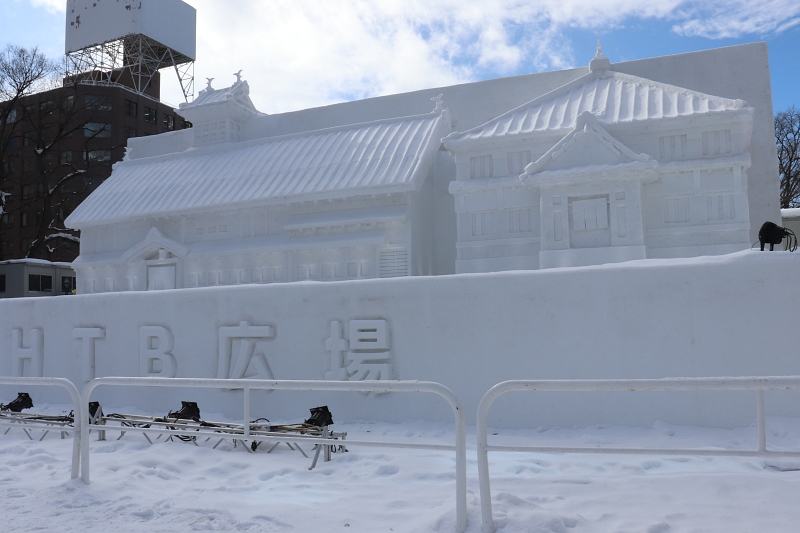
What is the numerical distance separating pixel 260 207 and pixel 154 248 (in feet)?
13.1

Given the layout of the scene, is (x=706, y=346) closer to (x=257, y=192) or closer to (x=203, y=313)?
(x=203, y=313)

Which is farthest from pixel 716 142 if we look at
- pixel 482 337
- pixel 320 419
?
pixel 320 419

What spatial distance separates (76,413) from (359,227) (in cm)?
1105

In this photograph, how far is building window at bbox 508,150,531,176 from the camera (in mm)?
14977

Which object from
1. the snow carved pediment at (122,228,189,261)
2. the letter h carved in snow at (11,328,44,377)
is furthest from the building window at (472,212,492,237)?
the letter h carved in snow at (11,328,44,377)

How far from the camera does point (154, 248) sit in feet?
63.6

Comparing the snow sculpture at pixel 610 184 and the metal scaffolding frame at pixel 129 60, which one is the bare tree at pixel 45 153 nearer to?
the metal scaffolding frame at pixel 129 60

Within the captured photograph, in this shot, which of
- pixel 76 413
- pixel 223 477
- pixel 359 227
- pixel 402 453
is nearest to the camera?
pixel 76 413

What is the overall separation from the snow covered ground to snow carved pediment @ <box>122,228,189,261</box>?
11.3m

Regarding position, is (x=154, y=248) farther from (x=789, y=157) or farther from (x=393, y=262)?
(x=789, y=157)

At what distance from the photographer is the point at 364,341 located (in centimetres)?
935

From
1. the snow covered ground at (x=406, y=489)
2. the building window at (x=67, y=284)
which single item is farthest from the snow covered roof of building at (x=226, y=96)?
the snow covered ground at (x=406, y=489)

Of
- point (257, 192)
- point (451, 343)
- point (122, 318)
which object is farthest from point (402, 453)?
point (257, 192)

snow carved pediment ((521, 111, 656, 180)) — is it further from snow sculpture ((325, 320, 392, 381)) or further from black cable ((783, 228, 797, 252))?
snow sculpture ((325, 320, 392, 381))
